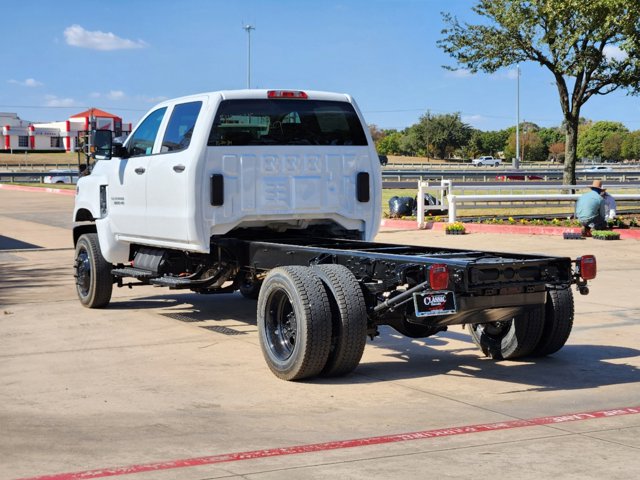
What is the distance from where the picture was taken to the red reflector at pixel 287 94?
33.5ft

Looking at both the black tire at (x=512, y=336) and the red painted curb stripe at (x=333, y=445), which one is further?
the black tire at (x=512, y=336)

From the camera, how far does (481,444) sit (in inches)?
245

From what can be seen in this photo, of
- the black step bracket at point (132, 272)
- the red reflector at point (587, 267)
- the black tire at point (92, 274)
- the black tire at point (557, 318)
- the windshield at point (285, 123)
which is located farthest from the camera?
the black tire at point (92, 274)

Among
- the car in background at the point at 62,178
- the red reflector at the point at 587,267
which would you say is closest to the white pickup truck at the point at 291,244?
the red reflector at the point at 587,267

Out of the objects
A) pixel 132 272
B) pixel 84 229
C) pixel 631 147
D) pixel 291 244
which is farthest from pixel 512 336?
pixel 631 147

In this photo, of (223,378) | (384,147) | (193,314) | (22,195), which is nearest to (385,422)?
(223,378)

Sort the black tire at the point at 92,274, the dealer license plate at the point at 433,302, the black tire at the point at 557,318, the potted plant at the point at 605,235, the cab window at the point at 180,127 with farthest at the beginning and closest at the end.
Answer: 1. the potted plant at the point at 605,235
2. the black tire at the point at 92,274
3. the cab window at the point at 180,127
4. the black tire at the point at 557,318
5. the dealer license plate at the point at 433,302

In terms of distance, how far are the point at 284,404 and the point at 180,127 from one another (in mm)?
3889

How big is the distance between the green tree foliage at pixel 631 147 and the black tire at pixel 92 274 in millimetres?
147021

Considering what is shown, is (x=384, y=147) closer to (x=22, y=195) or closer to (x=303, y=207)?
(x=22, y=195)

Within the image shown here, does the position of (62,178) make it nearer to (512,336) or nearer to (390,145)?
(512,336)

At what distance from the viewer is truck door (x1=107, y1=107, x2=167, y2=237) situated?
10805mm

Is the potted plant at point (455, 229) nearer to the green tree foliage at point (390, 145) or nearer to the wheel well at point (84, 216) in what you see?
the wheel well at point (84, 216)

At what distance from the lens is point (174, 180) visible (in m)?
10.0
